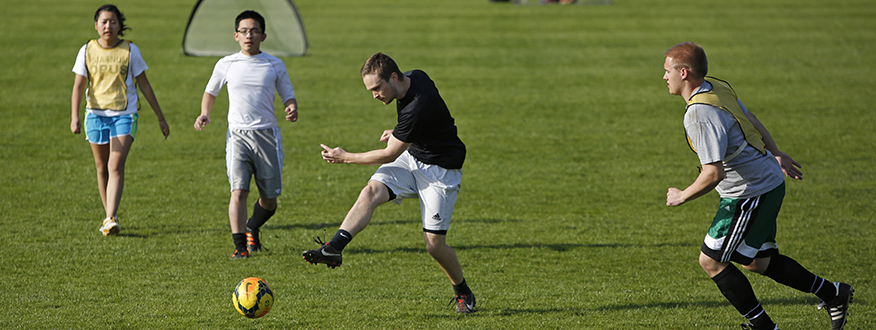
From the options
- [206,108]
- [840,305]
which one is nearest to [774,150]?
[840,305]

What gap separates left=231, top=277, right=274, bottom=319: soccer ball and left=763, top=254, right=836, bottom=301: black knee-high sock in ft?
11.2

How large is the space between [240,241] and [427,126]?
8.83ft

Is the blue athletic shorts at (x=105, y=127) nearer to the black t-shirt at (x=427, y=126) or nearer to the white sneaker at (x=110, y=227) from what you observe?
the white sneaker at (x=110, y=227)

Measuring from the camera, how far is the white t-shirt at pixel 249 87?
6.77 meters

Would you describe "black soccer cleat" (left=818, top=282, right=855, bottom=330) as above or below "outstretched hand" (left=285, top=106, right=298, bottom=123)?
below

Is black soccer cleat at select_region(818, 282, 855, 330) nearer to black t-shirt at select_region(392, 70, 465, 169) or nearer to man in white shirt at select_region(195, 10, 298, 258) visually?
A: black t-shirt at select_region(392, 70, 465, 169)

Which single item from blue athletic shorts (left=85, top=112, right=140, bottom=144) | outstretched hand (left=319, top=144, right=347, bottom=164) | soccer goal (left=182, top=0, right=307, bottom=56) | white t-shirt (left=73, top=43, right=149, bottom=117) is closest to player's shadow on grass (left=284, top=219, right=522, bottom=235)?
blue athletic shorts (left=85, top=112, right=140, bottom=144)

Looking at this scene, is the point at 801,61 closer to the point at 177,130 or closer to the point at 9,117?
the point at 177,130

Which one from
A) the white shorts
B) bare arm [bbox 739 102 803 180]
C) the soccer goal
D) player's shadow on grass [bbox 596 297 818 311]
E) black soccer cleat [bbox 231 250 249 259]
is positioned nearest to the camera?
bare arm [bbox 739 102 803 180]

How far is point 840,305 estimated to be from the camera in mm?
4980

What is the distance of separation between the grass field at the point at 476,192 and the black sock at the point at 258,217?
333 mm

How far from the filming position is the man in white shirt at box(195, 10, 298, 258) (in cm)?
675

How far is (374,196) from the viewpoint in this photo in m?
5.20

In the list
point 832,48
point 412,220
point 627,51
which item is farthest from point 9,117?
point 832,48
